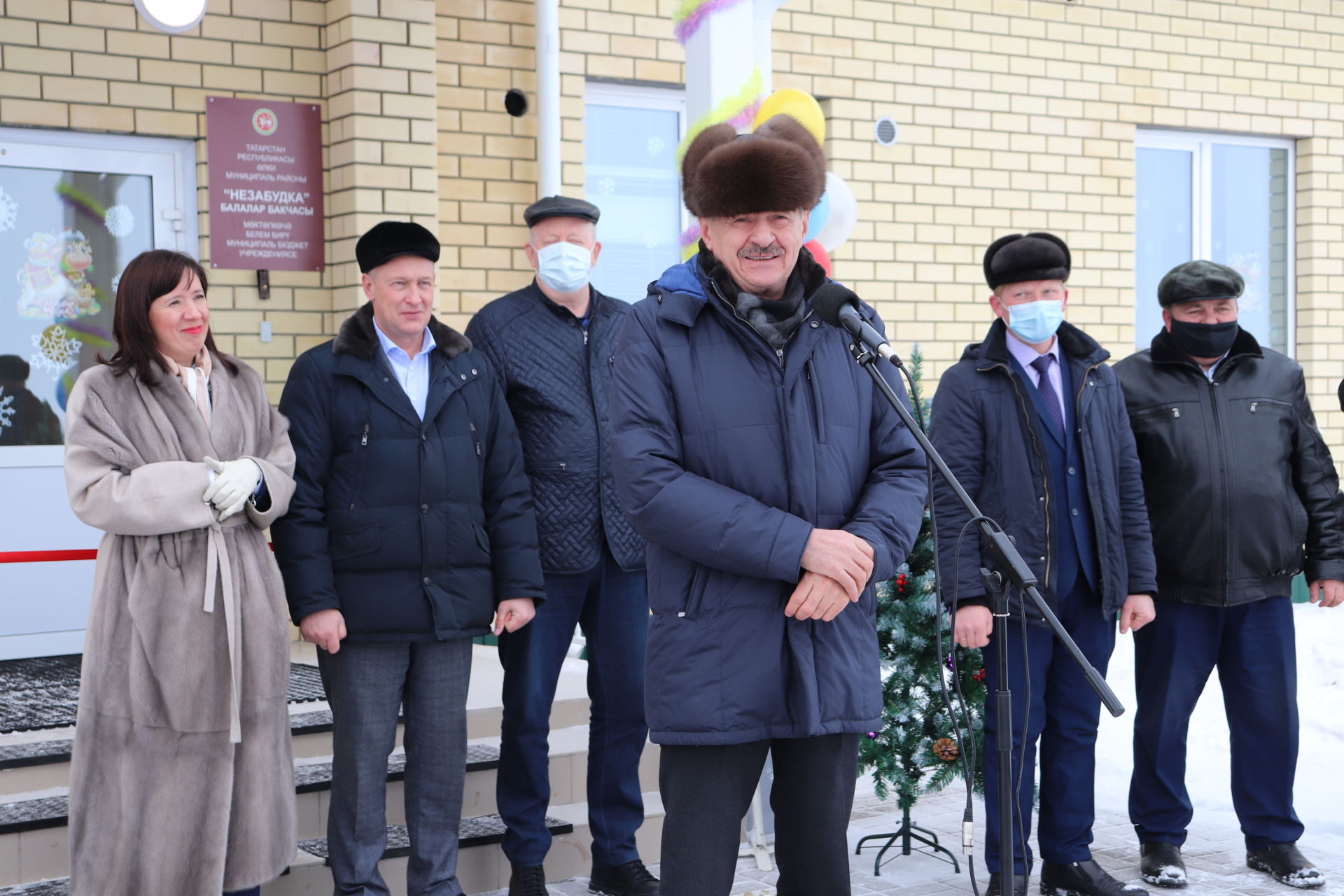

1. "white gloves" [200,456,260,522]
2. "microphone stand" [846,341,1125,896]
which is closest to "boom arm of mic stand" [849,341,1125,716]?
"microphone stand" [846,341,1125,896]

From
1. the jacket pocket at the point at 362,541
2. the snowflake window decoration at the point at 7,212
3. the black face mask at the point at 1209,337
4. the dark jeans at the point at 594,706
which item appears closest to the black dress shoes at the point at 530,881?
the dark jeans at the point at 594,706

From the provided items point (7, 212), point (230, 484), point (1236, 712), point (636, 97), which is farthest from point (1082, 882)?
point (7, 212)

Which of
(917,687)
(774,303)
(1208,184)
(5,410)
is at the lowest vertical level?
(917,687)

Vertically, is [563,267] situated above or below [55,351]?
above

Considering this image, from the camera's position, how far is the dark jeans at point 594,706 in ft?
13.6

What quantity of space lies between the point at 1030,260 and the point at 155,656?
266 centimetres

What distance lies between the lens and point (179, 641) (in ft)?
11.2

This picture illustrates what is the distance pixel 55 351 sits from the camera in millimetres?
6133

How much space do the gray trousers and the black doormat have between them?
76 cm

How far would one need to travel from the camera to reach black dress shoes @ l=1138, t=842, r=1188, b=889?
450cm

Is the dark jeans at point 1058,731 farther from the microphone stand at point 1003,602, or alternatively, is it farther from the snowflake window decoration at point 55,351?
the snowflake window decoration at point 55,351

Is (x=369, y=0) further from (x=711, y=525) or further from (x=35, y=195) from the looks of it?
(x=711, y=525)

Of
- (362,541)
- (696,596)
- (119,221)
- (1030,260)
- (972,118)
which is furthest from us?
(972,118)

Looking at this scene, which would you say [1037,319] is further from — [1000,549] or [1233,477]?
[1000,549]
